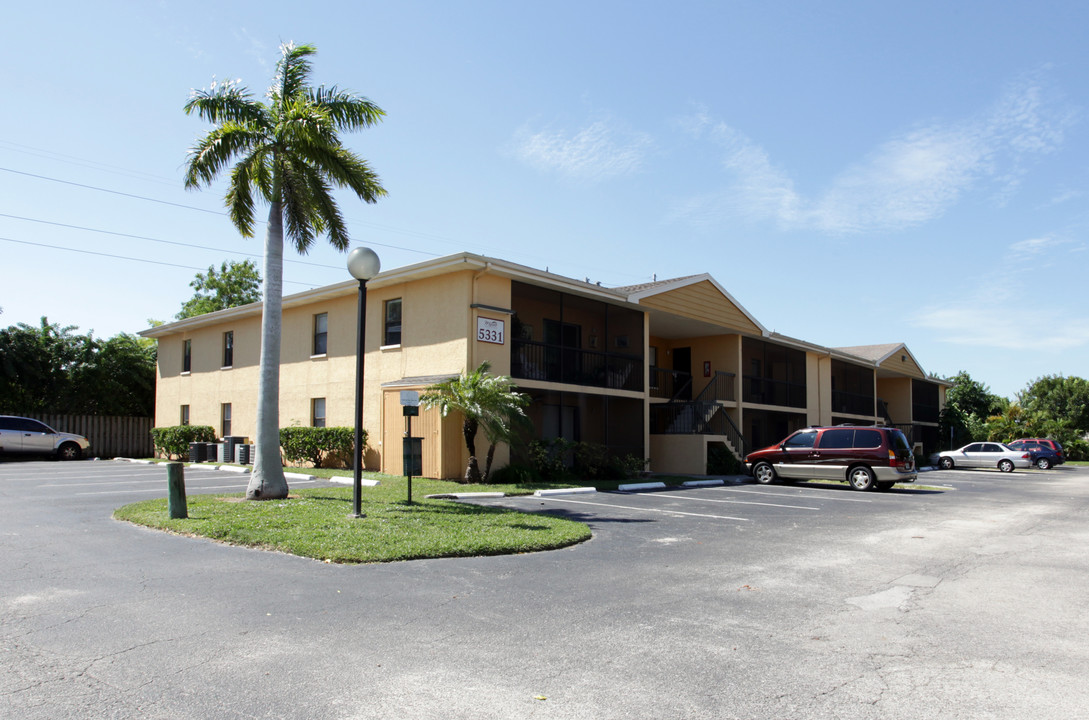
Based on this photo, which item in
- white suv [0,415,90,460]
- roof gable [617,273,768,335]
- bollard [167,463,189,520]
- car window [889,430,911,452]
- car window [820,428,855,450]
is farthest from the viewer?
white suv [0,415,90,460]

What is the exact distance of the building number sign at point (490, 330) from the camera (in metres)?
18.7

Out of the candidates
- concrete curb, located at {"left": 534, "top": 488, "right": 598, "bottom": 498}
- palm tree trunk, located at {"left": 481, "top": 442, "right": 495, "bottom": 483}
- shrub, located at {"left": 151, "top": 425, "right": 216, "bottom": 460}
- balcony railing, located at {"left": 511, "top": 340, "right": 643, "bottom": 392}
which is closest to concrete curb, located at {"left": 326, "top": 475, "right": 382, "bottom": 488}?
palm tree trunk, located at {"left": 481, "top": 442, "right": 495, "bottom": 483}

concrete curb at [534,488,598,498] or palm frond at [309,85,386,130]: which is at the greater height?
palm frond at [309,85,386,130]

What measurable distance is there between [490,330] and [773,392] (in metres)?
16.9

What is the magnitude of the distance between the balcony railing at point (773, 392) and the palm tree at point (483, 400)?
48.7ft

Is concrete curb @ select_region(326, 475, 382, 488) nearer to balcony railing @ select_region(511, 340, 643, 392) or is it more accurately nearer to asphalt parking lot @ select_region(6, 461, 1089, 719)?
balcony railing @ select_region(511, 340, 643, 392)

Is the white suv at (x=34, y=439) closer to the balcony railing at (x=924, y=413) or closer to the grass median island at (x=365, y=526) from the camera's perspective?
the grass median island at (x=365, y=526)

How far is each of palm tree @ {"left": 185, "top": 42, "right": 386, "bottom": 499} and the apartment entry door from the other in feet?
58.6

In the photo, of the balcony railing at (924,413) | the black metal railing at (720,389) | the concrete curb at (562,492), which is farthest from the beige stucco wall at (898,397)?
the concrete curb at (562,492)

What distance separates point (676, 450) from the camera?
25.3m

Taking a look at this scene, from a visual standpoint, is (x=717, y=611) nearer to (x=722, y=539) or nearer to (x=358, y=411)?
(x=722, y=539)

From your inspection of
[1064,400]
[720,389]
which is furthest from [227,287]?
[1064,400]

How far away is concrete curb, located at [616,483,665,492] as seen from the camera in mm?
18875

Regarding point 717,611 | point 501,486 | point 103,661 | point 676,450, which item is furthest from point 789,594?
point 676,450
